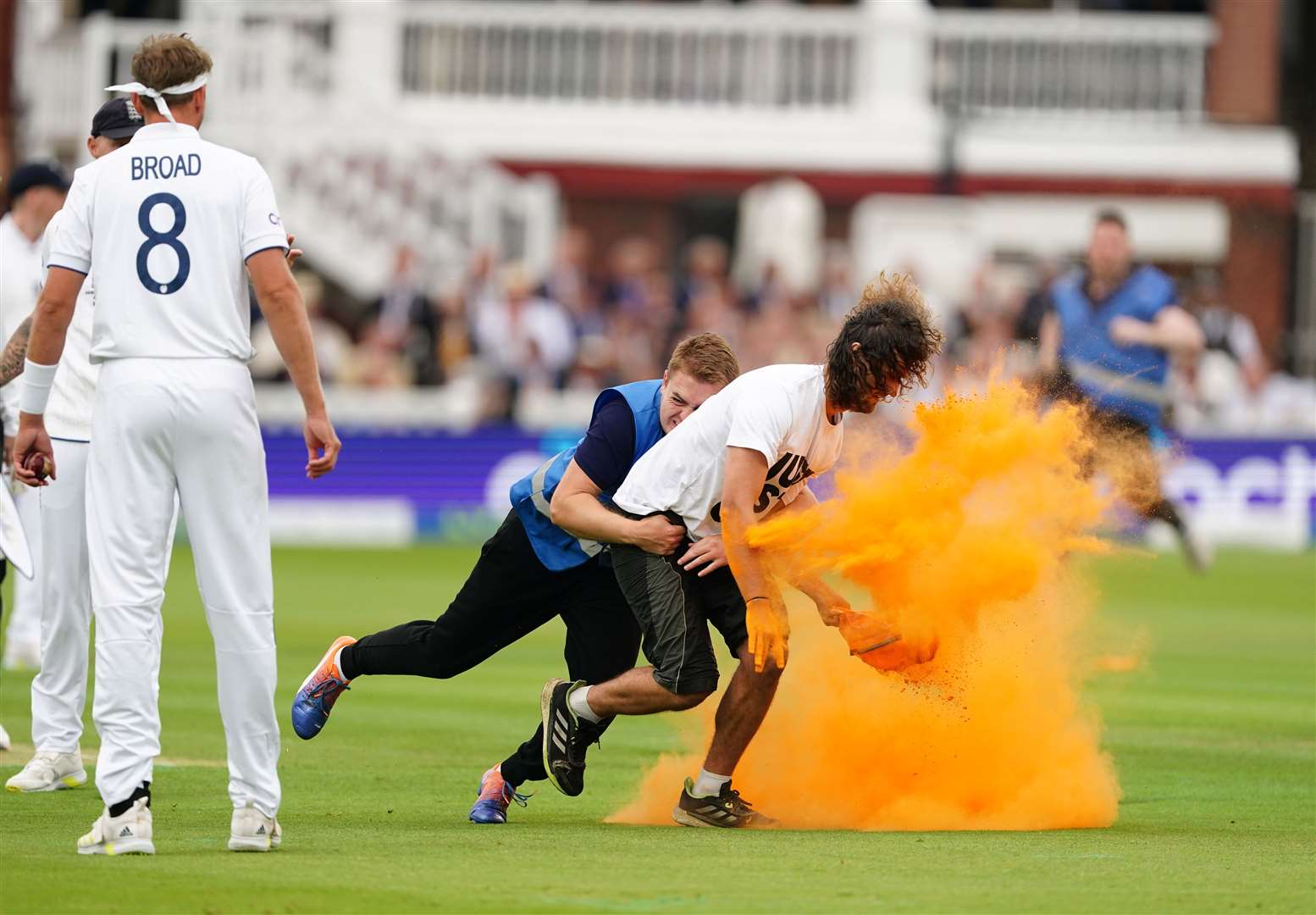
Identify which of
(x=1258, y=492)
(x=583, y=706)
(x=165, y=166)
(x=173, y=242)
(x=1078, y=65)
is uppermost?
(x=1078, y=65)

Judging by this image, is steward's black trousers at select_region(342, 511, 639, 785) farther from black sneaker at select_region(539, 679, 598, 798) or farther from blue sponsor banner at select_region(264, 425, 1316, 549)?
blue sponsor banner at select_region(264, 425, 1316, 549)

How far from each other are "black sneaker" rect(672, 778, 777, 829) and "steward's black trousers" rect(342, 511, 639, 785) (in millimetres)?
546

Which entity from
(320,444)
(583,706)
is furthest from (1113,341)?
(320,444)

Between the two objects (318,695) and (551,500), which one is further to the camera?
(318,695)

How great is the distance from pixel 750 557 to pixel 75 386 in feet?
10.3

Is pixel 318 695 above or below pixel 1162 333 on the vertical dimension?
below

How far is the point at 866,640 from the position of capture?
830cm

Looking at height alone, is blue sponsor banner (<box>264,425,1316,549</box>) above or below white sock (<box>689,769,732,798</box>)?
below

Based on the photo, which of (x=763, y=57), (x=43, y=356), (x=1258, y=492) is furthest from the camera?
(x=763, y=57)

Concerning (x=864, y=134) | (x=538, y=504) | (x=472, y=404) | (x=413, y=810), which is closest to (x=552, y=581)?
(x=538, y=504)

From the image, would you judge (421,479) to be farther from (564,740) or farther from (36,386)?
(36,386)

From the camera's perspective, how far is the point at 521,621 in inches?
341

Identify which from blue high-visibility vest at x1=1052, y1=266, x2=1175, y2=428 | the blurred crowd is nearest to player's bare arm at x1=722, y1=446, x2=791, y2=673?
blue high-visibility vest at x1=1052, y1=266, x2=1175, y2=428

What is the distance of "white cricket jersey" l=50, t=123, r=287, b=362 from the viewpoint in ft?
23.9
